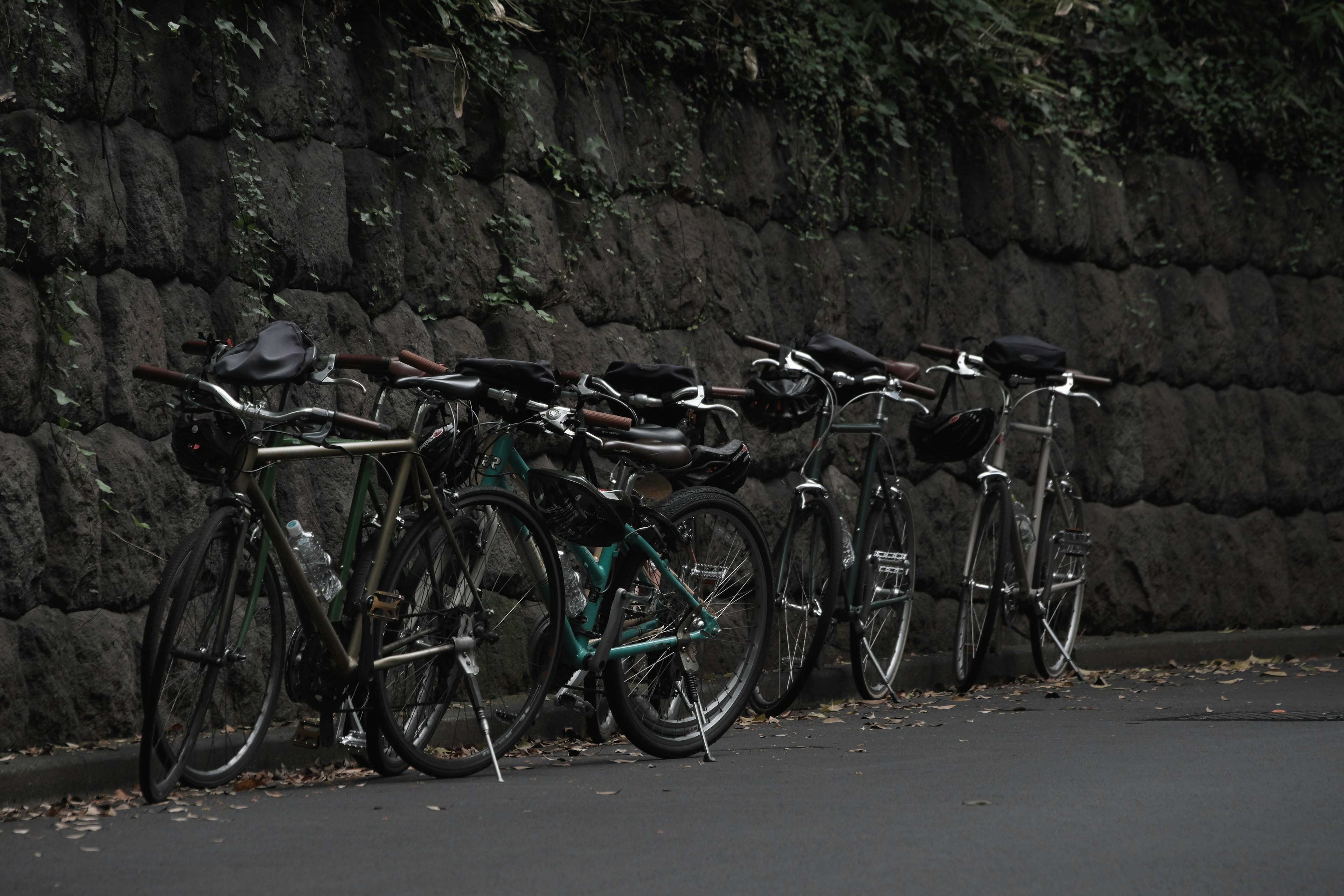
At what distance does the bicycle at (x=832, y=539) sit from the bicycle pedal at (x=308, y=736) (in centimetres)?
229

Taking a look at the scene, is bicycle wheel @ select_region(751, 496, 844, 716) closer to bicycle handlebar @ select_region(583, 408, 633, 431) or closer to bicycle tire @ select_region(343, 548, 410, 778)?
bicycle handlebar @ select_region(583, 408, 633, 431)

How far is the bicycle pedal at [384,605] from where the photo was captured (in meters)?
4.71

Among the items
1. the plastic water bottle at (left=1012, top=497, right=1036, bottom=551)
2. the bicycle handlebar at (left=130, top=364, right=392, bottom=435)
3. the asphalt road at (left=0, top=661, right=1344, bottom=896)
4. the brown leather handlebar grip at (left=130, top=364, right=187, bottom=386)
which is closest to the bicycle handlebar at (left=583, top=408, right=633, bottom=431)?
the bicycle handlebar at (left=130, top=364, right=392, bottom=435)

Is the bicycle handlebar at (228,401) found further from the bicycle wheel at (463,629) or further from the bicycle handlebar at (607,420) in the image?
the bicycle handlebar at (607,420)

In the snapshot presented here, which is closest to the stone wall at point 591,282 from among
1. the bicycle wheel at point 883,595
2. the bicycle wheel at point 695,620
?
the bicycle wheel at point 883,595

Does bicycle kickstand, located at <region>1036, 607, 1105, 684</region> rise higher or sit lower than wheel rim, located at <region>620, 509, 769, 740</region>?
lower

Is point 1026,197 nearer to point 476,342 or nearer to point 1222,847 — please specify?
point 476,342

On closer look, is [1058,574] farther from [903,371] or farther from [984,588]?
[903,371]

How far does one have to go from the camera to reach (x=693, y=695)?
18.7 ft

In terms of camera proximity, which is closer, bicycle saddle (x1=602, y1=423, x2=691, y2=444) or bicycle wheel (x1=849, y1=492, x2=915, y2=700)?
bicycle saddle (x1=602, y1=423, x2=691, y2=444)

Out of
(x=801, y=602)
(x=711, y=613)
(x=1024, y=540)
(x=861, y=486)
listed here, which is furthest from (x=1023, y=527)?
(x=711, y=613)

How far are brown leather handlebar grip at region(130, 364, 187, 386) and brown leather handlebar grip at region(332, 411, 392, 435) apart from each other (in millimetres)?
450

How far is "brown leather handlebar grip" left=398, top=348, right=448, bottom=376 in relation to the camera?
5062mm

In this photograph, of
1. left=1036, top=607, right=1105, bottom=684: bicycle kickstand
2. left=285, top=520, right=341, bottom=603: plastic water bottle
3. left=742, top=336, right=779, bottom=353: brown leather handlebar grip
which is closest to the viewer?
left=285, top=520, right=341, bottom=603: plastic water bottle
